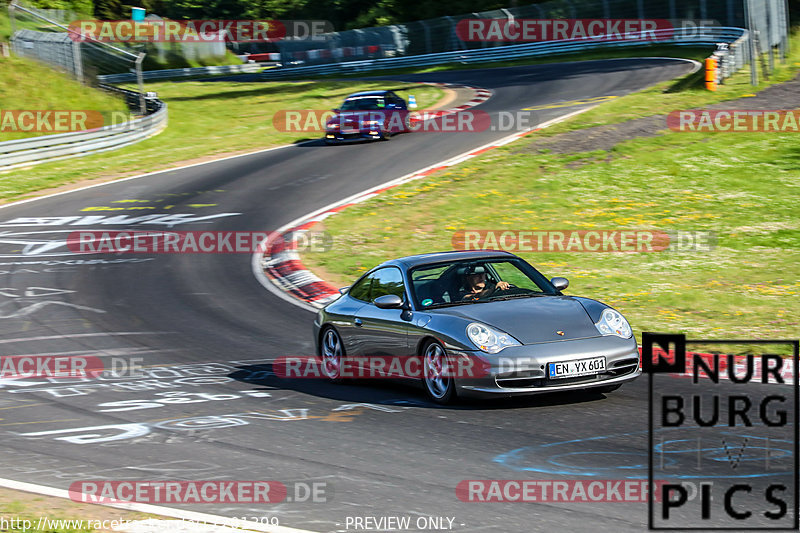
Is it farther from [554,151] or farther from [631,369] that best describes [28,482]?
[554,151]

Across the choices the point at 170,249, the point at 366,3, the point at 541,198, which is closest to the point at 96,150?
the point at 170,249

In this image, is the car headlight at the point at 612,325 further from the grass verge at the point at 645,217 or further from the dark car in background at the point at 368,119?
the dark car in background at the point at 368,119

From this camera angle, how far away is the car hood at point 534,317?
857 cm

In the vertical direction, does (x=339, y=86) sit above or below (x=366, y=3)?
below

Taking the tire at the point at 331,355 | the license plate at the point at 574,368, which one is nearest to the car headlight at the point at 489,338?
the license plate at the point at 574,368

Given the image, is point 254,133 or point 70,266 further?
point 254,133

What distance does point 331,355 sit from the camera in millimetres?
10758

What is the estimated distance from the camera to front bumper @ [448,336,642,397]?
8312 mm

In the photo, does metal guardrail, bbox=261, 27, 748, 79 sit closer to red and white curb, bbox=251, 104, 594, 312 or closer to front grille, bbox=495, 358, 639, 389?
red and white curb, bbox=251, 104, 594, 312

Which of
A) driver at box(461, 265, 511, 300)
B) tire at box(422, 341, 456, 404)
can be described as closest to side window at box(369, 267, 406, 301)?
driver at box(461, 265, 511, 300)

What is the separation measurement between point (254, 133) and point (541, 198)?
16374mm

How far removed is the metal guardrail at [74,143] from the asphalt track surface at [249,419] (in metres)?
12.2

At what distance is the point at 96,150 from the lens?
32312 millimetres

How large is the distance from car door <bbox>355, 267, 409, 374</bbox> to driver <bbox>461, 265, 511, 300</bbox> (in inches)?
24.0
